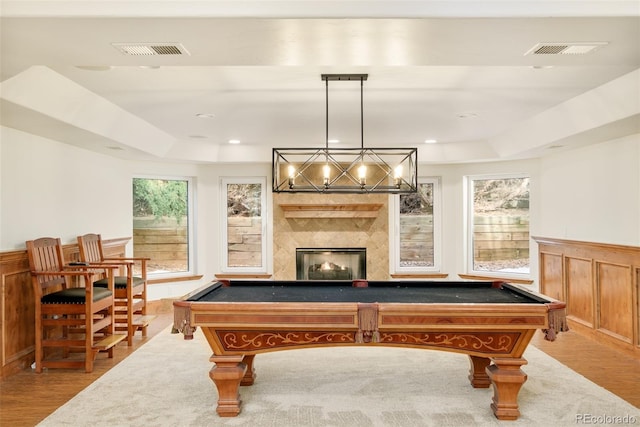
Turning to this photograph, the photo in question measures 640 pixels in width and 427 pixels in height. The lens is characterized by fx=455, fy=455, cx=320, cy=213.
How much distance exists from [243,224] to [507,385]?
16.1ft

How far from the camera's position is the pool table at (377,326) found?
2924 millimetres

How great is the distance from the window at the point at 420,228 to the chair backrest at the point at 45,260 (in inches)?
184

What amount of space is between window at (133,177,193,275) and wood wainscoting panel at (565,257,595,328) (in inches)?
207

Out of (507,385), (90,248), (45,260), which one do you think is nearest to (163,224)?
(90,248)

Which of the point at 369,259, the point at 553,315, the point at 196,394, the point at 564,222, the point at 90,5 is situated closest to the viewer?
the point at 90,5

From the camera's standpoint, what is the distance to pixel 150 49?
2420 mm

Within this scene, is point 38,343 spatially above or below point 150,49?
below

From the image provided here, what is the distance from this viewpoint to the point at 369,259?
6.93 m

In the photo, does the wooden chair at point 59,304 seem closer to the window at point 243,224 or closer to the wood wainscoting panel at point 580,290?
the window at point 243,224

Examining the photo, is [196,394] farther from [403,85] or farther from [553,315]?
[403,85]

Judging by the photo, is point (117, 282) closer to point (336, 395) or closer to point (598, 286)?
point (336, 395)

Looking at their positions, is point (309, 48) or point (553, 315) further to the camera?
point (553, 315)

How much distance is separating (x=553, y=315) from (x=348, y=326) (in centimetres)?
131

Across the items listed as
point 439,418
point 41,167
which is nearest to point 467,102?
point 439,418
